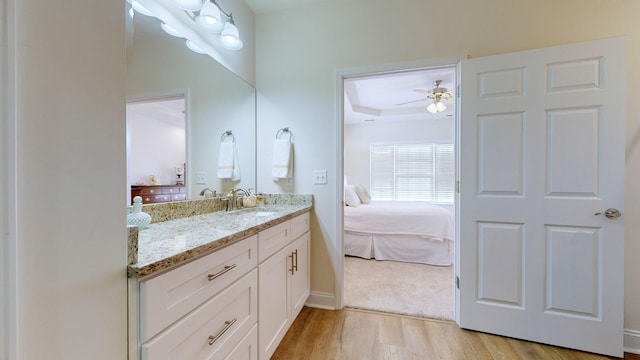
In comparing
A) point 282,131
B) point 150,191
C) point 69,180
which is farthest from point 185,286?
point 282,131

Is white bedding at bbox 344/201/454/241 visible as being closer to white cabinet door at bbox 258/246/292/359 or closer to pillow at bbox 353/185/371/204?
pillow at bbox 353/185/371/204

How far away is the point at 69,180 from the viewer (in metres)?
0.57

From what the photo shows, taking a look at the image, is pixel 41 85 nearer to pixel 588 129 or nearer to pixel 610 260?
pixel 588 129

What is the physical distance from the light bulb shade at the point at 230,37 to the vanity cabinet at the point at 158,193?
3.61 ft

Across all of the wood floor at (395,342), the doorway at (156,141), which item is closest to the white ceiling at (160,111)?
the doorway at (156,141)

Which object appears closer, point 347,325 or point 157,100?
point 157,100

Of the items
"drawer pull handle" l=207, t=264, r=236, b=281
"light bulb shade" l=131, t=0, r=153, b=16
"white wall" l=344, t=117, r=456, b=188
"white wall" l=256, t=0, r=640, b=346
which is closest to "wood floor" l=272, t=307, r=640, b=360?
"white wall" l=256, t=0, r=640, b=346

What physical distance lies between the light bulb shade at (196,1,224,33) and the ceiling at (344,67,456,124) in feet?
3.59

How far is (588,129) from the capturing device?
1590 mm

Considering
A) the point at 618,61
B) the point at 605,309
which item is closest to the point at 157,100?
the point at 618,61

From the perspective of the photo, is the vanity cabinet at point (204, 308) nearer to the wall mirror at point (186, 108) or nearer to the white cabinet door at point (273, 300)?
the white cabinet door at point (273, 300)

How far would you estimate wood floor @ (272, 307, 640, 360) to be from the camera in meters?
1.58

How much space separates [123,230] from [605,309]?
8.36 feet

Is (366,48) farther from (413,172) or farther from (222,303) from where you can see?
(413,172)
